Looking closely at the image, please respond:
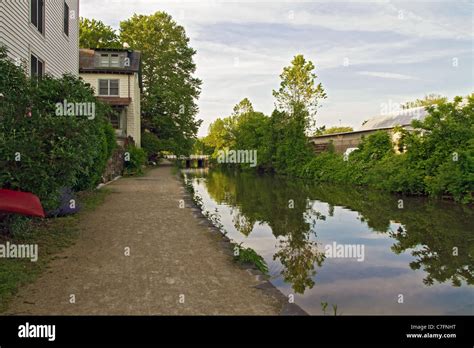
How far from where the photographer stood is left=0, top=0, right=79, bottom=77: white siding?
1089 cm

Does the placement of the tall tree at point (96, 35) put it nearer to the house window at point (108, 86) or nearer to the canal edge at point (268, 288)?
the house window at point (108, 86)

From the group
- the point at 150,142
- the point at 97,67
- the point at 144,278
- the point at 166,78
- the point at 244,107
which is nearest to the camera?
the point at 144,278

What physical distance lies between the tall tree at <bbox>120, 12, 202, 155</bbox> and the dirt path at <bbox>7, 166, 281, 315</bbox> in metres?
35.3

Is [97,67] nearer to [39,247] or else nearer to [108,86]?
[108,86]

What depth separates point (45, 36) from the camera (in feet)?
47.1

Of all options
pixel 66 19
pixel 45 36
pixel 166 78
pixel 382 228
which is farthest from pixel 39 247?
pixel 166 78

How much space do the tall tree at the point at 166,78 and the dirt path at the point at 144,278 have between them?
35.3 m

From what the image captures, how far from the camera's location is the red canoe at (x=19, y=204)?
16.1 ft

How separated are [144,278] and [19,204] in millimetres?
2092

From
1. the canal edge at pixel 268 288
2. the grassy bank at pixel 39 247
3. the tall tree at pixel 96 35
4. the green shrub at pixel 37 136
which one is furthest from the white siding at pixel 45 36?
the tall tree at pixel 96 35

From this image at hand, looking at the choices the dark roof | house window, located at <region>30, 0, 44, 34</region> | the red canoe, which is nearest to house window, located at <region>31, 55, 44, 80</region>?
house window, located at <region>30, 0, 44, 34</region>

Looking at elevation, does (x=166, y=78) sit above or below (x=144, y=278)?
above
